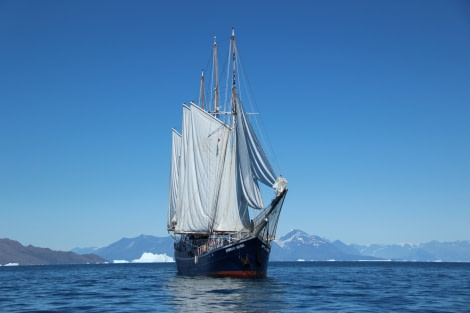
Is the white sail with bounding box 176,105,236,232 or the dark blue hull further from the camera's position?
the white sail with bounding box 176,105,236,232

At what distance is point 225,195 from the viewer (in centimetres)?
7788

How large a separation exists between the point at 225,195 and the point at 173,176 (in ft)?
88.5

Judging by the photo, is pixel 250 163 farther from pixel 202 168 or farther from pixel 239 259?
pixel 239 259

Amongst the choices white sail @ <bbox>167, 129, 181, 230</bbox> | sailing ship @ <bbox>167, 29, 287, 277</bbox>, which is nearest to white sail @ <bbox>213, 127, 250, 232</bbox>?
sailing ship @ <bbox>167, 29, 287, 277</bbox>

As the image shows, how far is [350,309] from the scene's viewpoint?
42781mm

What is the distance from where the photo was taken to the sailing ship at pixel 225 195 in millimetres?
71000

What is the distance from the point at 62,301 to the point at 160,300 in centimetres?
897

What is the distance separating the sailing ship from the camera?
7100cm

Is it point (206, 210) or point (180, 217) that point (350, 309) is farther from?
point (180, 217)

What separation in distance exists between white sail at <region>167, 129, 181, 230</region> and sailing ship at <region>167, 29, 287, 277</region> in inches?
570

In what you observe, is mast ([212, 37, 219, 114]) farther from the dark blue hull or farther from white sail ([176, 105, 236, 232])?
the dark blue hull

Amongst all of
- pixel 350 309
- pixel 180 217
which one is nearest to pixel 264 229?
pixel 180 217

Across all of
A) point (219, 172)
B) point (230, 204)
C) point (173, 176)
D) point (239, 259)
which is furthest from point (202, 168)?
point (173, 176)

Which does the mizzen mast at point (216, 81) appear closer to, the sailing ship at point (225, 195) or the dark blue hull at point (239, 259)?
the sailing ship at point (225, 195)
